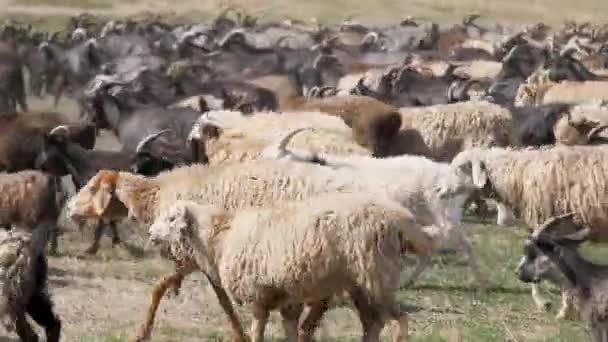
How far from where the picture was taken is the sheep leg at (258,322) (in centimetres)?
872

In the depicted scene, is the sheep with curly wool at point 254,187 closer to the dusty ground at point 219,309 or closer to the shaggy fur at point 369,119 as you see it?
the dusty ground at point 219,309

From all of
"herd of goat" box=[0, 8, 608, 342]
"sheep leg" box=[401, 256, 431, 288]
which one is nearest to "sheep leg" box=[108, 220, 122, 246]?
"herd of goat" box=[0, 8, 608, 342]

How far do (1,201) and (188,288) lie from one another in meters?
1.89

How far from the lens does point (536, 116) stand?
57.6ft

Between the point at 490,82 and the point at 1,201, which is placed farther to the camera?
the point at 490,82

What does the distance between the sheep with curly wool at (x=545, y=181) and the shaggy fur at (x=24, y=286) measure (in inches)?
176

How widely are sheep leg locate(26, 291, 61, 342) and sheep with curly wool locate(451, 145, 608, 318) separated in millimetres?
4430

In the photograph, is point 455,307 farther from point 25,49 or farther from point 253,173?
point 25,49

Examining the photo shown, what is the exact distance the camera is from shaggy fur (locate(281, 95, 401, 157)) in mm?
16500

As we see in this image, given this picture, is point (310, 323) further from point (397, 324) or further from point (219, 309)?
point (219, 309)

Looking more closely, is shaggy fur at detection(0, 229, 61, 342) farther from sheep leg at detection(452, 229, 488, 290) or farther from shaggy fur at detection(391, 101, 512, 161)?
shaggy fur at detection(391, 101, 512, 161)

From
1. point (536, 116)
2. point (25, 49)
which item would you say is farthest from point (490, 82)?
point (25, 49)

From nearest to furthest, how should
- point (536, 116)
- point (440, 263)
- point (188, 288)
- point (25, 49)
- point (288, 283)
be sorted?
point (288, 283) < point (188, 288) < point (440, 263) < point (536, 116) < point (25, 49)

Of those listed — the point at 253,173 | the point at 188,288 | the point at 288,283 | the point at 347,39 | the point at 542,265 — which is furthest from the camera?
the point at 347,39
